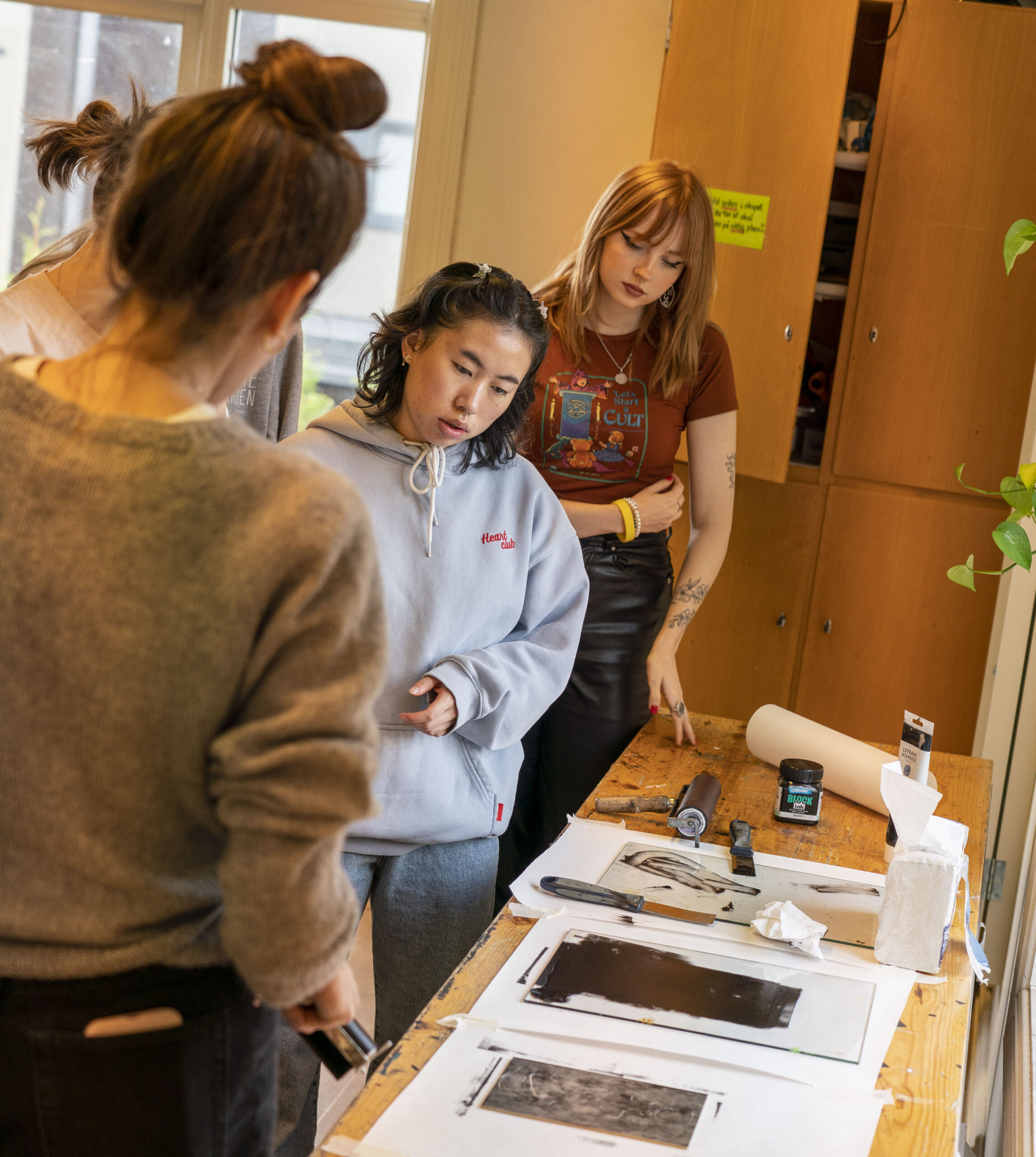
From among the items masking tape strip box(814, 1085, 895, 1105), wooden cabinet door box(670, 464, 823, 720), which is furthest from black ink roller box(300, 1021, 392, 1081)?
wooden cabinet door box(670, 464, 823, 720)

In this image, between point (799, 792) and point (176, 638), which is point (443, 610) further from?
point (176, 638)

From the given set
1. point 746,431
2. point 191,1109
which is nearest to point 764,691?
point 746,431

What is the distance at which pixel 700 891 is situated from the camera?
4.80ft

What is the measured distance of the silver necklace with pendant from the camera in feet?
6.91

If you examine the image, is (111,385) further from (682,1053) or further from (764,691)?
(764,691)

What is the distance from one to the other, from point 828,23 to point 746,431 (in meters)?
0.94

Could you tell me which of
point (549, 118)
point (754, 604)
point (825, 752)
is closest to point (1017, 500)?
point (825, 752)

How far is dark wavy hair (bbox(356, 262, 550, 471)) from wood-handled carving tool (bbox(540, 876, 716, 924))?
1.95 ft

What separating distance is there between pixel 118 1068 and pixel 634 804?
100cm

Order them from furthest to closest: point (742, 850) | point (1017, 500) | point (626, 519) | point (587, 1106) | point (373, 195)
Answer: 1. point (373, 195)
2. point (626, 519)
3. point (1017, 500)
4. point (742, 850)
5. point (587, 1106)

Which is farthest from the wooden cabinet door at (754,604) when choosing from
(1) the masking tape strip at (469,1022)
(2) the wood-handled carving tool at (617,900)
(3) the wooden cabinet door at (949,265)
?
(1) the masking tape strip at (469,1022)

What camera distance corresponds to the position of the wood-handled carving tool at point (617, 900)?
4.53 ft

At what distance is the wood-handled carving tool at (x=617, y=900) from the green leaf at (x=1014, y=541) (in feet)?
2.39

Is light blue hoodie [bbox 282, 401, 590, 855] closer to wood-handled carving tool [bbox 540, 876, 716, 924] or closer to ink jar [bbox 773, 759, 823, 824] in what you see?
wood-handled carving tool [bbox 540, 876, 716, 924]
